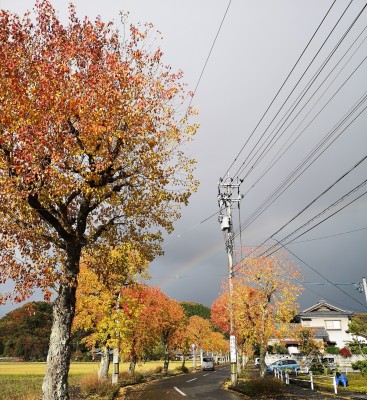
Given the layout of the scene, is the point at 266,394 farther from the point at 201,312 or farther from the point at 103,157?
the point at 201,312

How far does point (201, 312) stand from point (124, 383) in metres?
150

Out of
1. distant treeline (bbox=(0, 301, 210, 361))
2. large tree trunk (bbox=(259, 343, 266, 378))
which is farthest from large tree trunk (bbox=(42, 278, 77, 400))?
distant treeline (bbox=(0, 301, 210, 361))

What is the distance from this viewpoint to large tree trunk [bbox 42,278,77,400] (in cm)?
1082

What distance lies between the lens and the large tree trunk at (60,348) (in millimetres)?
10820

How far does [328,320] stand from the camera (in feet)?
217

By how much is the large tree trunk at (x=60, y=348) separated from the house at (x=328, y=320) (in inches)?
2404

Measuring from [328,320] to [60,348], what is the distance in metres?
64.9

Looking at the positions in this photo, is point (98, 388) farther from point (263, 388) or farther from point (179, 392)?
point (263, 388)

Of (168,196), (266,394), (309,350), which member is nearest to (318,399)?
Answer: (266,394)

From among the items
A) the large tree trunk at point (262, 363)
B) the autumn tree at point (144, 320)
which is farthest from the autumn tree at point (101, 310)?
the large tree trunk at point (262, 363)

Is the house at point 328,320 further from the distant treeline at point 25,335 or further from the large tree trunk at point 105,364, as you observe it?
the distant treeline at point 25,335

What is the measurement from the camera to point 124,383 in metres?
29.5

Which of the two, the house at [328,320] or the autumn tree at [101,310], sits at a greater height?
the house at [328,320]

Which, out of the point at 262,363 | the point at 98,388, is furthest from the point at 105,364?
the point at 262,363
